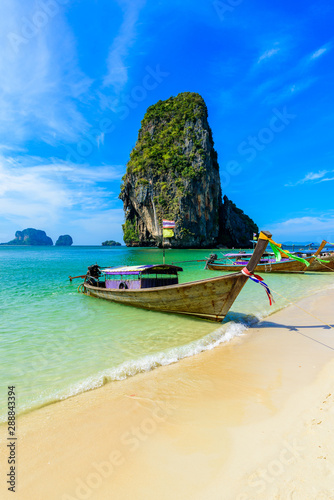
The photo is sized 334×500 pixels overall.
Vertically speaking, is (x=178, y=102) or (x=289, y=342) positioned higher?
(x=178, y=102)

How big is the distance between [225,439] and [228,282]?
4.69 meters

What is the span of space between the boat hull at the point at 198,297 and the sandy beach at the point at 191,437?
2652mm

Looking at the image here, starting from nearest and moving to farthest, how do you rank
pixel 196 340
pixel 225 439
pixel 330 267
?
pixel 225 439
pixel 196 340
pixel 330 267

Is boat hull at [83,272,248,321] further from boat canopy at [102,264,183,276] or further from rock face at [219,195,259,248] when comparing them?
rock face at [219,195,259,248]

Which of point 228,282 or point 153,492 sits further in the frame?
point 228,282

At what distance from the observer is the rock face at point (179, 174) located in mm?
61719

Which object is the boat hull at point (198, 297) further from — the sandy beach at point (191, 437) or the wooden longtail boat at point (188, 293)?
the sandy beach at point (191, 437)

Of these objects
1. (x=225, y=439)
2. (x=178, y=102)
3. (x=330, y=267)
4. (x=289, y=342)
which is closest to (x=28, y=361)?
(x=225, y=439)

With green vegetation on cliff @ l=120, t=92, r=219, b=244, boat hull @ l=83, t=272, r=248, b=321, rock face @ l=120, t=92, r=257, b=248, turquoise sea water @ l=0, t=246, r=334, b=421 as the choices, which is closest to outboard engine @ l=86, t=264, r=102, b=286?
turquoise sea water @ l=0, t=246, r=334, b=421

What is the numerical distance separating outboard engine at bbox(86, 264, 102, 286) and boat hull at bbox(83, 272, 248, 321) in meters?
5.00

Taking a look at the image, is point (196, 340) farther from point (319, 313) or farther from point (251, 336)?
point (319, 313)

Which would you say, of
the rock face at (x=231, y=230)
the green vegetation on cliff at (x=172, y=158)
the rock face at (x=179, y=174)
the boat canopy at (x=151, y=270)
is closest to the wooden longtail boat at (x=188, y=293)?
the boat canopy at (x=151, y=270)

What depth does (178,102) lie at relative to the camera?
71.9 meters

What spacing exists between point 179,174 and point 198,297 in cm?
5931
